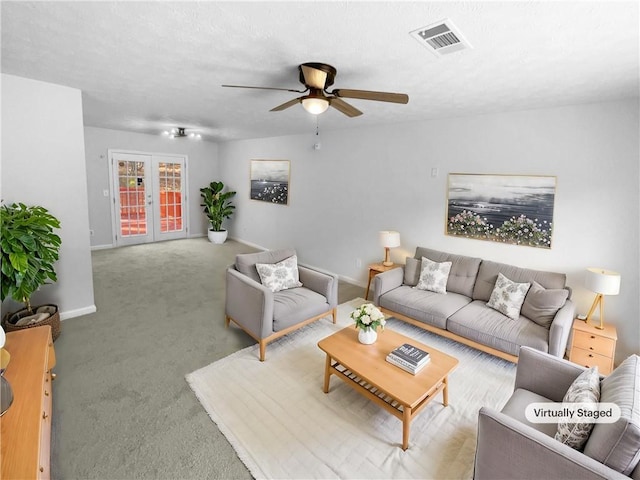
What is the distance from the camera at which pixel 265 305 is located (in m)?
2.91

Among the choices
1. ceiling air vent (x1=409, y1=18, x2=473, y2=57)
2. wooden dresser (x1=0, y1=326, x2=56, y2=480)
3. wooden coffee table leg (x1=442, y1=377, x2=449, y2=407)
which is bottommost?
wooden coffee table leg (x1=442, y1=377, x2=449, y2=407)

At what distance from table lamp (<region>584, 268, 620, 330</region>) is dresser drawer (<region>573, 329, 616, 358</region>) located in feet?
0.43

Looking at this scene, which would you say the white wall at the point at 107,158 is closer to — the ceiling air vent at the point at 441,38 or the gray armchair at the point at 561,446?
the ceiling air vent at the point at 441,38

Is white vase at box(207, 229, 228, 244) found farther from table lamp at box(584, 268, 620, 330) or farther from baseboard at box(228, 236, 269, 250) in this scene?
table lamp at box(584, 268, 620, 330)

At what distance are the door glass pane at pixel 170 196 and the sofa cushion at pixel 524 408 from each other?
25.0ft

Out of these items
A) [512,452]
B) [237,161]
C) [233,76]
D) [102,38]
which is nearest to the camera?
[512,452]

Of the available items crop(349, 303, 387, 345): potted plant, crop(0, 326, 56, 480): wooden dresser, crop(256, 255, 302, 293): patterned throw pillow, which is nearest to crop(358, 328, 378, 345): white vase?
crop(349, 303, 387, 345): potted plant

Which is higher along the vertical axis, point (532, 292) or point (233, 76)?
point (233, 76)

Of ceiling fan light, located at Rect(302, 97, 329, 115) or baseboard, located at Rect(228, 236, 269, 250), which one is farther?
baseboard, located at Rect(228, 236, 269, 250)

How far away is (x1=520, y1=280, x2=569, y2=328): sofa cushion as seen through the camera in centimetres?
291

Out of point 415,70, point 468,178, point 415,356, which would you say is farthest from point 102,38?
point 468,178

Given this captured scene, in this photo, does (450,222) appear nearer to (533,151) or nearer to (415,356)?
(533,151)

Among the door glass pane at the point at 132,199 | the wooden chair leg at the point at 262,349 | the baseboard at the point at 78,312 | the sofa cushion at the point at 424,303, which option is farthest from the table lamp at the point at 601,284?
the door glass pane at the point at 132,199

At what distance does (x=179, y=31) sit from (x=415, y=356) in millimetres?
2584
